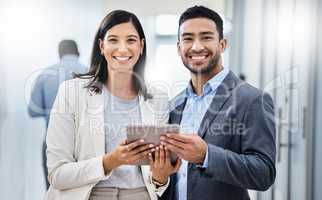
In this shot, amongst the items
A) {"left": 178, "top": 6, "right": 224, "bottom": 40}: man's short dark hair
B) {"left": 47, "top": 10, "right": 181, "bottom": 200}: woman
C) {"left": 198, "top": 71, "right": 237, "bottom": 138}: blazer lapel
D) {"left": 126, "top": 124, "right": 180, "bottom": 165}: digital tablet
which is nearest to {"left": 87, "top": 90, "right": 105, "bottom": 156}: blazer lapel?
{"left": 47, "top": 10, "right": 181, "bottom": 200}: woman

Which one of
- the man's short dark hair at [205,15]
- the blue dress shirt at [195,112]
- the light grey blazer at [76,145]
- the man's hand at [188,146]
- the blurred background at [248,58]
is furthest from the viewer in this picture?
the blurred background at [248,58]

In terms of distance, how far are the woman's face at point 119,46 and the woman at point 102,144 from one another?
0.01 meters

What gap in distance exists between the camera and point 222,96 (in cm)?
130

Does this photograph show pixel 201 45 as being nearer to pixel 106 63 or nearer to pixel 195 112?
pixel 195 112

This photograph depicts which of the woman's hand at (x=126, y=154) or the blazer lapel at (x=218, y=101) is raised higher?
the blazer lapel at (x=218, y=101)

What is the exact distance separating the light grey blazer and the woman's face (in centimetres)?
19

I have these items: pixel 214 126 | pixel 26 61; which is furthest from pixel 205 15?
pixel 26 61

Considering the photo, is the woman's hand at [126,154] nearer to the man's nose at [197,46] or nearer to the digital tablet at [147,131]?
the digital tablet at [147,131]

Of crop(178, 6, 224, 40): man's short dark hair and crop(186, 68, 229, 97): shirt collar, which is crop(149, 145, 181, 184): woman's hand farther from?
crop(178, 6, 224, 40): man's short dark hair

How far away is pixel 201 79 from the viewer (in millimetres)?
1438

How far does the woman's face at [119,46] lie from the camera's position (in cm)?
142

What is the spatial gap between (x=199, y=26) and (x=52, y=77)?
2.58ft

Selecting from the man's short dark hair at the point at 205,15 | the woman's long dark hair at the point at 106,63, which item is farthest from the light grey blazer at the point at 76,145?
the man's short dark hair at the point at 205,15

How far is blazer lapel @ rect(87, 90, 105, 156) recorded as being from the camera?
1270mm
